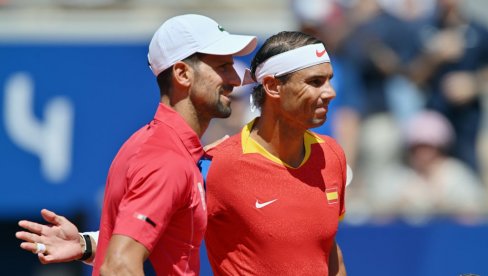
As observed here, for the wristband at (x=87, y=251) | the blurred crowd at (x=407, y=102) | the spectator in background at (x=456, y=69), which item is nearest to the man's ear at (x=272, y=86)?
the wristband at (x=87, y=251)

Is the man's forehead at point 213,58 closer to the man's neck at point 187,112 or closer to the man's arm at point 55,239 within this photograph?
the man's neck at point 187,112

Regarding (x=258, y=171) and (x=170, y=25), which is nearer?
(x=170, y=25)

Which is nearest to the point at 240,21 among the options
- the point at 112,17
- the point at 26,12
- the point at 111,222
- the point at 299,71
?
the point at 112,17

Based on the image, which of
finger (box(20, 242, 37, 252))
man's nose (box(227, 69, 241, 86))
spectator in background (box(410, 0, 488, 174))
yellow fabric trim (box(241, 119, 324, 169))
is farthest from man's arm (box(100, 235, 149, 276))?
spectator in background (box(410, 0, 488, 174))

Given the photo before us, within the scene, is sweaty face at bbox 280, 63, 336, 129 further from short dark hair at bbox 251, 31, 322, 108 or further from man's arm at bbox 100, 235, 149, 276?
man's arm at bbox 100, 235, 149, 276

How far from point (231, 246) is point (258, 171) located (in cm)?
36

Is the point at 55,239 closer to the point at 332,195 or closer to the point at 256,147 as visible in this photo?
the point at 256,147

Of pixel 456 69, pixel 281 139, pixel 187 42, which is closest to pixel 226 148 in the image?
pixel 281 139

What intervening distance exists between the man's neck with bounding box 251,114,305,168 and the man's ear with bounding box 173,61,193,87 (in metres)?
0.64

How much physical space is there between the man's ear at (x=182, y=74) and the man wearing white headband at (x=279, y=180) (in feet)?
1.80

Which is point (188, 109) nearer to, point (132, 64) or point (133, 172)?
point (133, 172)

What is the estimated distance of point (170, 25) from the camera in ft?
13.6

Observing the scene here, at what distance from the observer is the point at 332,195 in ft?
15.0

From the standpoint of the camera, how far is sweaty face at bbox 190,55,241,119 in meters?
4.10
